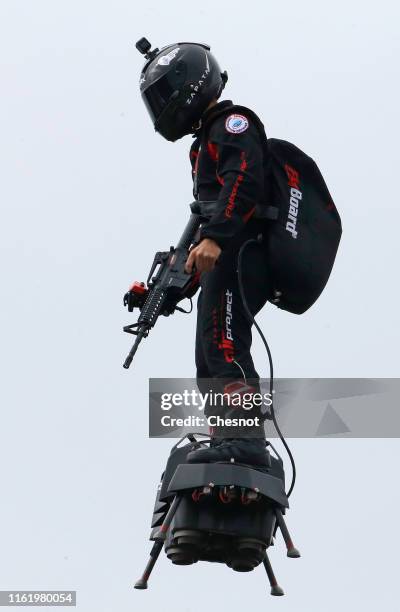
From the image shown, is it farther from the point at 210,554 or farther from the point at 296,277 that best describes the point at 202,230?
the point at 210,554

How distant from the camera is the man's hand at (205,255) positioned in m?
11.2

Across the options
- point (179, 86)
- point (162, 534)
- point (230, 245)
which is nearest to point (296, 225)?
point (230, 245)

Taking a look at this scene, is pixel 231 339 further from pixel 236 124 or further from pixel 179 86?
pixel 179 86

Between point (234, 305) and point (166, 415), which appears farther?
point (166, 415)

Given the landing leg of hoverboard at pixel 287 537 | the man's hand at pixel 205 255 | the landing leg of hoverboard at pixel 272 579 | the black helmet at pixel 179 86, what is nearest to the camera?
the landing leg of hoverboard at pixel 287 537

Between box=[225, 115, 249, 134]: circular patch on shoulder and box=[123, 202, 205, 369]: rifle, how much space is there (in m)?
0.59

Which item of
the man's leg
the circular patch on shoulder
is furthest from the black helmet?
the man's leg

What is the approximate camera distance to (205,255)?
1118 cm

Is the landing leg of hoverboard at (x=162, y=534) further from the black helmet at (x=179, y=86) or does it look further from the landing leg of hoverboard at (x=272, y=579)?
the black helmet at (x=179, y=86)

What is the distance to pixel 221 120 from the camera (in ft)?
38.4

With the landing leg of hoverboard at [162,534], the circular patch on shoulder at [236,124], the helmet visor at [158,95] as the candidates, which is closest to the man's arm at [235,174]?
the circular patch on shoulder at [236,124]

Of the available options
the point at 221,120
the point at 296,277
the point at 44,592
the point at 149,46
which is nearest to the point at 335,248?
A: the point at 296,277

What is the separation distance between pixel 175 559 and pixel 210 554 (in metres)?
0.24

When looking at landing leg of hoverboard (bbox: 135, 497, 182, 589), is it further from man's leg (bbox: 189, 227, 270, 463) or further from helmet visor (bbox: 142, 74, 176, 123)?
helmet visor (bbox: 142, 74, 176, 123)
